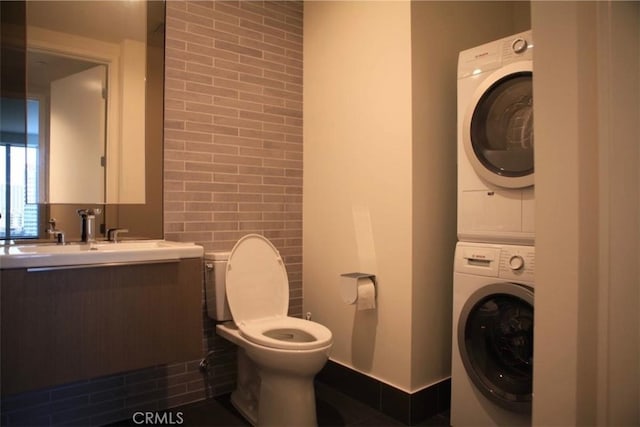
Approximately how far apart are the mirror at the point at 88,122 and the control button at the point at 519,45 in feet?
5.79

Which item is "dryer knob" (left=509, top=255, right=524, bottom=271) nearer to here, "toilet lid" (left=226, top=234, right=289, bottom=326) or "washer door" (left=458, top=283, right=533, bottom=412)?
"washer door" (left=458, top=283, right=533, bottom=412)

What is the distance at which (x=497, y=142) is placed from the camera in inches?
73.7

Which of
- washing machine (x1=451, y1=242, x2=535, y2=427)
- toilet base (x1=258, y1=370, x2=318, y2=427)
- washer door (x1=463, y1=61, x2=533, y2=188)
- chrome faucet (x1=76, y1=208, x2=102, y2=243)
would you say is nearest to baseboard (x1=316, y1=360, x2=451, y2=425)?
washing machine (x1=451, y1=242, x2=535, y2=427)

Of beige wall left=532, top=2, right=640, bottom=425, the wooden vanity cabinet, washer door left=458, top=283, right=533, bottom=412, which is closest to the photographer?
beige wall left=532, top=2, right=640, bottom=425

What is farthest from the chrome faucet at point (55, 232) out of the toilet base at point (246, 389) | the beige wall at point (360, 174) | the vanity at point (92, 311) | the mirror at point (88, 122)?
the beige wall at point (360, 174)

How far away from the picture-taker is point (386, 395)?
6.92 ft

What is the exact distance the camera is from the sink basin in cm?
143

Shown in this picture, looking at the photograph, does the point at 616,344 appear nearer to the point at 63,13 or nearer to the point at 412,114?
the point at 412,114

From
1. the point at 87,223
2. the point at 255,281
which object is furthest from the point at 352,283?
the point at 87,223

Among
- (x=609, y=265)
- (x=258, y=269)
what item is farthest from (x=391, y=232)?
(x=609, y=265)

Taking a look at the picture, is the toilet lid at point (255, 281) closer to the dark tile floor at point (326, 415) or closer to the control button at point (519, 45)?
the dark tile floor at point (326, 415)

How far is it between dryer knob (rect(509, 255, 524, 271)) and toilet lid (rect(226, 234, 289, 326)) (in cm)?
121

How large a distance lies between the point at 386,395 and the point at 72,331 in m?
1.50

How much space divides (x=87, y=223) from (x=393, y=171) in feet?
5.09
